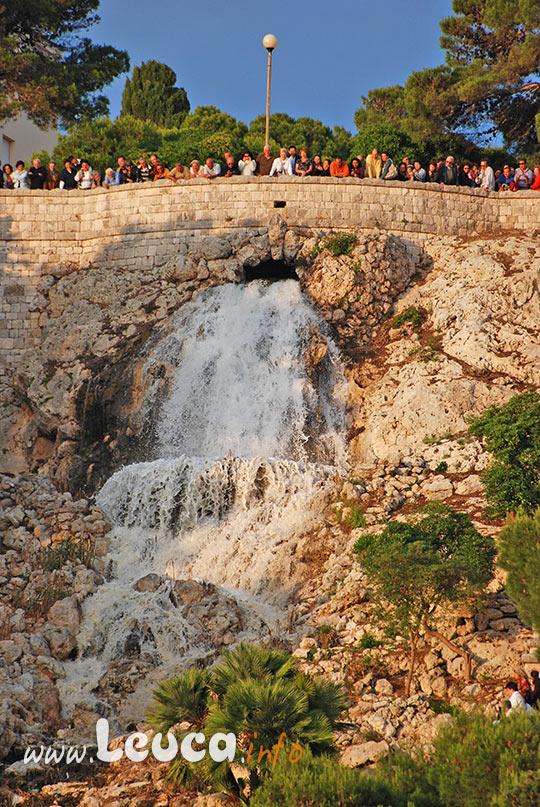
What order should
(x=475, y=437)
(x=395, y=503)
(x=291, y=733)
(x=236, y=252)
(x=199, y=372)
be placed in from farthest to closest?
(x=236, y=252), (x=199, y=372), (x=475, y=437), (x=395, y=503), (x=291, y=733)

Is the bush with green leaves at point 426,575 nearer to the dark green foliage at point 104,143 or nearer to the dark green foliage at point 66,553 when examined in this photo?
the dark green foliage at point 66,553

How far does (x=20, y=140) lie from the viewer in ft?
115

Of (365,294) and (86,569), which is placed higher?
(365,294)

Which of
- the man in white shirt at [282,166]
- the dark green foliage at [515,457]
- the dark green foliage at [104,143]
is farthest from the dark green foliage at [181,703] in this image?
the dark green foliage at [104,143]

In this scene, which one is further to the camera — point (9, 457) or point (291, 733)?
point (9, 457)

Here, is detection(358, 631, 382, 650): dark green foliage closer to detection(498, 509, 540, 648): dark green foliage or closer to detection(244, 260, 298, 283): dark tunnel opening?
detection(498, 509, 540, 648): dark green foliage

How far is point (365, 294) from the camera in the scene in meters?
22.8

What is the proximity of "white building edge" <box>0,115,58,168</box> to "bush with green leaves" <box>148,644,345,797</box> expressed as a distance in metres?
28.2

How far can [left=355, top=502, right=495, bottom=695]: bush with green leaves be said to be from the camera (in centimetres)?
1158

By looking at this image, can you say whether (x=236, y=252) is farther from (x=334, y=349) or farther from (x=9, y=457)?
(x=9, y=457)

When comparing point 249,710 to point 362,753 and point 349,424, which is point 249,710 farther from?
point 349,424

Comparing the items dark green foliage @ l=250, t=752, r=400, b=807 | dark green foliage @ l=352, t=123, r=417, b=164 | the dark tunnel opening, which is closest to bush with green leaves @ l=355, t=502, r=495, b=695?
dark green foliage @ l=250, t=752, r=400, b=807

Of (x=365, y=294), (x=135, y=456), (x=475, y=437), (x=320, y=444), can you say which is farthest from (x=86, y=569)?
(x=365, y=294)

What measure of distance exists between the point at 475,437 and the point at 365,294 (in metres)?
6.58
